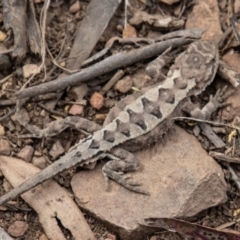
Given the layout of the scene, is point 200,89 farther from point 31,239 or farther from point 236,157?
point 31,239

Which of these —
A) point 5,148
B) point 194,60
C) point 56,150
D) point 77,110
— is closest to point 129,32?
point 194,60

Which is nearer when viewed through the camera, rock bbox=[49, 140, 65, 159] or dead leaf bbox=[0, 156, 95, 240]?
dead leaf bbox=[0, 156, 95, 240]

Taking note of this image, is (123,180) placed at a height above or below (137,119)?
below

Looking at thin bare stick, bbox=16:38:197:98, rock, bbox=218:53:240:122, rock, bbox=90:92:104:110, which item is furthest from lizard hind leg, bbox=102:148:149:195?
rock, bbox=218:53:240:122

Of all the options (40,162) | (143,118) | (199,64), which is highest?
(199,64)

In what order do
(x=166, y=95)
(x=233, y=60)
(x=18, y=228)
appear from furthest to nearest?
(x=233, y=60), (x=166, y=95), (x=18, y=228)

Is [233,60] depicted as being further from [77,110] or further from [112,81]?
[77,110]

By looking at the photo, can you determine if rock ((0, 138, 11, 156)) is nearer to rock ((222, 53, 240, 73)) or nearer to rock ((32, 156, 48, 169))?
rock ((32, 156, 48, 169))
